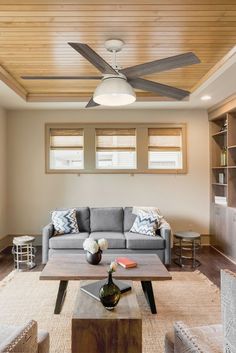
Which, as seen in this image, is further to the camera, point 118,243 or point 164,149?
point 164,149

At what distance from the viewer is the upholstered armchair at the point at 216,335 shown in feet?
3.92

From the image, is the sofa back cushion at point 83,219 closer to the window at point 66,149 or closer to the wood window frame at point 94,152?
the wood window frame at point 94,152

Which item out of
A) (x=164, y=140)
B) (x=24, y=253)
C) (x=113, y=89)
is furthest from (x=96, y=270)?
(x=164, y=140)

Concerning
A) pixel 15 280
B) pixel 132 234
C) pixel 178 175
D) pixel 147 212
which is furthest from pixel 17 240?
pixel 178 175

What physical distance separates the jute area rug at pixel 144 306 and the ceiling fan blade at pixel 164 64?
7.86ft

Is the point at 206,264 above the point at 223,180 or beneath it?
beneath

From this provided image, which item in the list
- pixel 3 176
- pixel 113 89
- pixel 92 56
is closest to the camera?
pixel 92 56

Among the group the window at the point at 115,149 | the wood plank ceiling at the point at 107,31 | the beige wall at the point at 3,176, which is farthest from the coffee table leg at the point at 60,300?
the window at the point at 115,149

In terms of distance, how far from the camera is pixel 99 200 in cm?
564

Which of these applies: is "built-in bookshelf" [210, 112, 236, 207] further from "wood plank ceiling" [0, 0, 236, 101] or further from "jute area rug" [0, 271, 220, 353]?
"jute area rug" [0, 271, 220, 353]

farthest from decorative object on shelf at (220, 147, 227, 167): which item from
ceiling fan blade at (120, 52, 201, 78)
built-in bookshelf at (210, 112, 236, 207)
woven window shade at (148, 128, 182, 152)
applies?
ceiling fan blade at (120, 52, 201, 78)

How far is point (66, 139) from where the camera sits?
5.73 metres

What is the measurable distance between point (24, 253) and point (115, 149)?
2610 mm

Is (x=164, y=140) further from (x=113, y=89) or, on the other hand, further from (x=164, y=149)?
(x=113, y=89)
